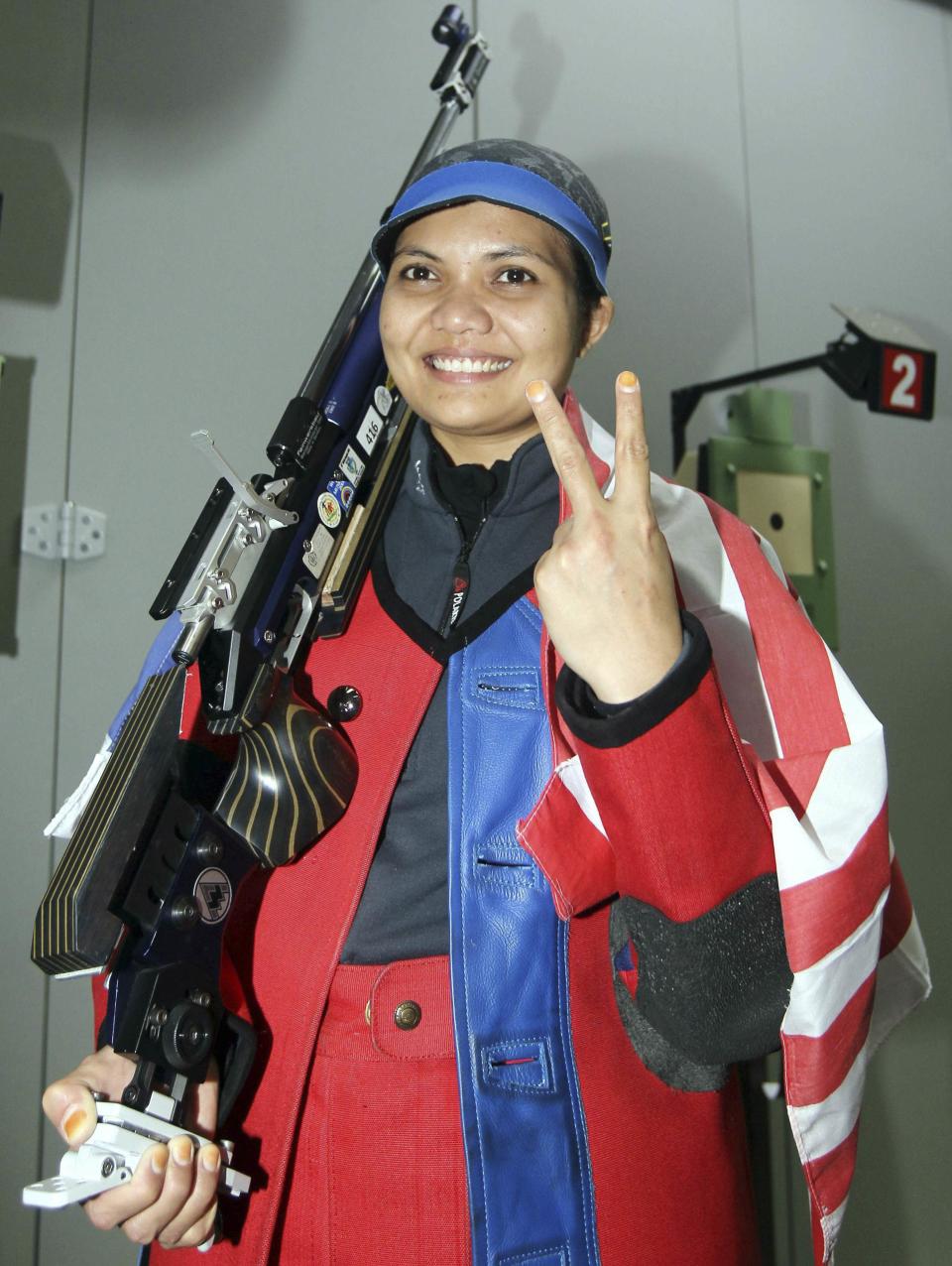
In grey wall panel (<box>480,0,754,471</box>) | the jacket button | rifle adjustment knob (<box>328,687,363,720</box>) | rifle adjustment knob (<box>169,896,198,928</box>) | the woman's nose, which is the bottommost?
the jacket button

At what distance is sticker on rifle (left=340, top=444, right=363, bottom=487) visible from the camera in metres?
1.02

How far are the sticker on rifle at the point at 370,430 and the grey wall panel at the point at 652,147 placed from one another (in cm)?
89

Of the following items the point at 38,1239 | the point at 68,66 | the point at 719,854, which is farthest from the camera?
the point at 68,66

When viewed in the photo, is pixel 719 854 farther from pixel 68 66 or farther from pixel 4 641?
pixel 68 66

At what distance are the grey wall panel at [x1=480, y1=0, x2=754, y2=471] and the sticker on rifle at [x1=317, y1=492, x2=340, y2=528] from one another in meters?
1.00

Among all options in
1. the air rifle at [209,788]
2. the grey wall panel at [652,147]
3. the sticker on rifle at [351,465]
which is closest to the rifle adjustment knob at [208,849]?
the air rifle at [209,788]

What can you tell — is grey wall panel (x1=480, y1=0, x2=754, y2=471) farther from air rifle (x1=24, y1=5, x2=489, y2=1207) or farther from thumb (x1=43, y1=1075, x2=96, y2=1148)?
thumb (x1=43, y1=1075, x2=96, y2=1148)

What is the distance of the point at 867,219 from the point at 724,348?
513mm

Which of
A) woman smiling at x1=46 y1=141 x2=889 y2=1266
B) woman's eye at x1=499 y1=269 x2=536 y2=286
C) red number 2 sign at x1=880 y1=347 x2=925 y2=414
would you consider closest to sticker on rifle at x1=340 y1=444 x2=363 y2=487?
woman smiling at x1=46 y1=141 x2=889 y2=1266

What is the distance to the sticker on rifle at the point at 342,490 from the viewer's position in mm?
1000

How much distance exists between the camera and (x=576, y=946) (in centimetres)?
82

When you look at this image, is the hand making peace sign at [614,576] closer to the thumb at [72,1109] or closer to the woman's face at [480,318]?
the woman's face at [480,318]

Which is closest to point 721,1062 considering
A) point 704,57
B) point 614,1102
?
point 614,1102

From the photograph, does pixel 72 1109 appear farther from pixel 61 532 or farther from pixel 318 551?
pixel 61 532
